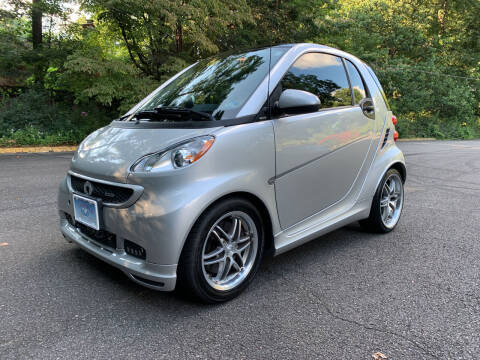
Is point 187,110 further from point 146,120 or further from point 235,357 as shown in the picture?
point 235,357

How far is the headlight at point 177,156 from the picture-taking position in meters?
2.17

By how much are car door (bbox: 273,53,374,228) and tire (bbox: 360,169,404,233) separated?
50 cm

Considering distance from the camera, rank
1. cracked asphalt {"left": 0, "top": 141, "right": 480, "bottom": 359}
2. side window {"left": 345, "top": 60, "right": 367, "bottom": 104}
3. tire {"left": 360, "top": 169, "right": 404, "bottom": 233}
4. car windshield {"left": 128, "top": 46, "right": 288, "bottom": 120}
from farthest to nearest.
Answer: tire {"left": 360, "top": 169, "right": 404, "bottom": 233} → side window {"left": 345, "top": 60, "right": 367, "bottom": 104} → car windshield {"left": 128, "top": 46, "right": 288, "bottom": 120} → cracked asphalt {"left": 0, "top": 141, "right": 480, "bottom": 359}

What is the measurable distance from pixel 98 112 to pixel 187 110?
471 inches

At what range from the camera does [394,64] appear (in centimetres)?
2478

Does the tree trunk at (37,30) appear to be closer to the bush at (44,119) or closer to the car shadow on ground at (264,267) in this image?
the bush at (44,119)

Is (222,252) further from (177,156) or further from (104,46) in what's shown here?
(104,46)

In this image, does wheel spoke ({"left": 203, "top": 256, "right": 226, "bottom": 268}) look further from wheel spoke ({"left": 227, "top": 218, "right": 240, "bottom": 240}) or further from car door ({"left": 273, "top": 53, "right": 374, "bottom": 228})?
car door ({"left": 273, "top": 53, "right": 374, "bottom": 228})

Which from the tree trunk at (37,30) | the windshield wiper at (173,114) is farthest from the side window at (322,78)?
the tree trunk at (37,30)

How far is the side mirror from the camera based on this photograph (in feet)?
8.28

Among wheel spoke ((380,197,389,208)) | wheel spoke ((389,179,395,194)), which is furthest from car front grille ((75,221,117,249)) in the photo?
wheel spoke ((389,179,395,194))

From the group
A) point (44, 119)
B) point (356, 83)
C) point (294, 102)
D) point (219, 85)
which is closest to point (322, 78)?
point (356, 83)

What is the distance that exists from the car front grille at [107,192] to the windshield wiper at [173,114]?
65 centimetres

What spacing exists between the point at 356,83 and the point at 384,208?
51.9 inches
